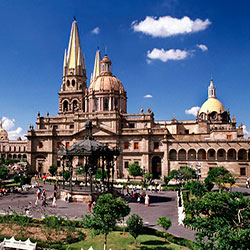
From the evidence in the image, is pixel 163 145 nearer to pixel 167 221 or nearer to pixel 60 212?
pixel 60 212

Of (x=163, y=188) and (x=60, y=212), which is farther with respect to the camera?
(x=163, y=188)

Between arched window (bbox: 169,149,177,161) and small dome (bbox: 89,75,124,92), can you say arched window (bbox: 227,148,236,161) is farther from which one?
small dome (bbox: 89,75,124,92)

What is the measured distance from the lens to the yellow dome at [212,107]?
200 feet

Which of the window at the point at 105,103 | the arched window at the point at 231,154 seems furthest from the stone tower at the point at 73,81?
the arched window at the point at 231,154

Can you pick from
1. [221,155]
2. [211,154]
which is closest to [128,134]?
[211,154]

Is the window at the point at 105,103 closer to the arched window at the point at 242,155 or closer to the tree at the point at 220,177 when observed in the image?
the arched window at the point at 242,155

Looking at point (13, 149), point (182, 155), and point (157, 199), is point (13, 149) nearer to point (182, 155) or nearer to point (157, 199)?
point (182, 155)

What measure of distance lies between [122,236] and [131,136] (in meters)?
33.9

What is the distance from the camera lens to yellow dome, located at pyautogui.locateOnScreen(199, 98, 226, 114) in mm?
61062

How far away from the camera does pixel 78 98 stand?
2405 inches

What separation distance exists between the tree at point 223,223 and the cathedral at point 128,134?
→ 3461 cm

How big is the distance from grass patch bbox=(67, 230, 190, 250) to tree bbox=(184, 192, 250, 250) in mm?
5204

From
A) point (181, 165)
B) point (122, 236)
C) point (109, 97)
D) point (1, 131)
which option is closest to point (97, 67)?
point (109, 97)

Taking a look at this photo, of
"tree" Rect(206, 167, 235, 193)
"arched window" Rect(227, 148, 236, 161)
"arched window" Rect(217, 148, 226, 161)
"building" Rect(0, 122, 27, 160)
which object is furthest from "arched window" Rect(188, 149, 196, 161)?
"building" Rect(0, 122, 27, 160)
